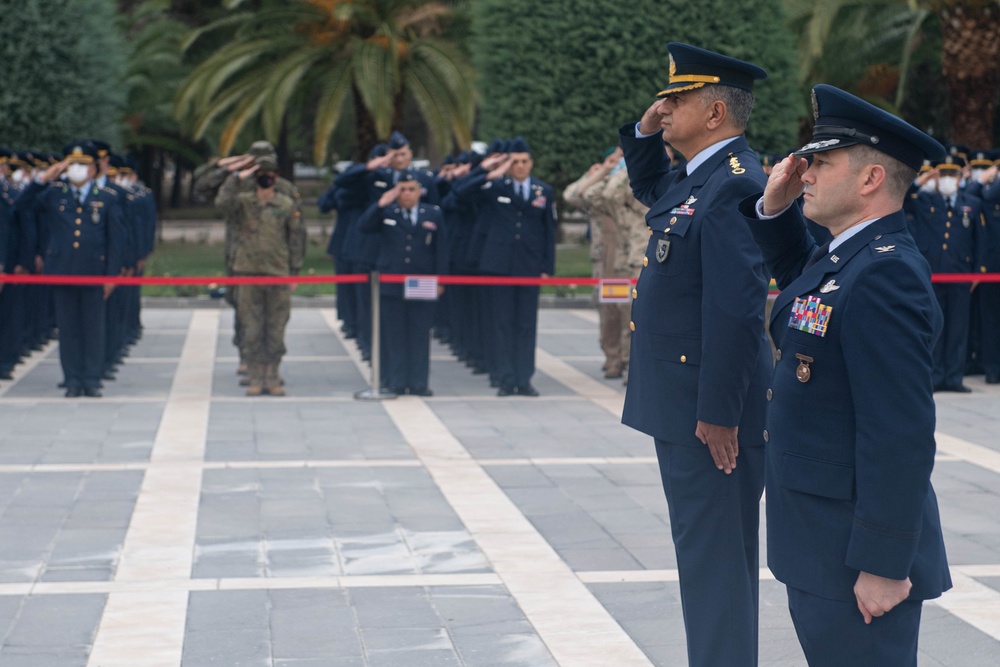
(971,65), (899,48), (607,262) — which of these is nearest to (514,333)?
(607,262)

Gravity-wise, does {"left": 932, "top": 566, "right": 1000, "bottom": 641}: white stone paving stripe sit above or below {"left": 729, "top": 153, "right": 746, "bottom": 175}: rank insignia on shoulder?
below

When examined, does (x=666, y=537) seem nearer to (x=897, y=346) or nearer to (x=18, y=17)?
(x=897, y=346)

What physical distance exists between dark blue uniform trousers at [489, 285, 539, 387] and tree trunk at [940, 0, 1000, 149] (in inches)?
444

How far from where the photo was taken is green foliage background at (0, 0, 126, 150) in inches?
1066

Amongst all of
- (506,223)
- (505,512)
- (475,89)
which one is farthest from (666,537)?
(475,89)

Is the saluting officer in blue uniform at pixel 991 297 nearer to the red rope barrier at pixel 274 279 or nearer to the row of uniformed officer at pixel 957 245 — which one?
the row of uniformed officer at pixel 957 245

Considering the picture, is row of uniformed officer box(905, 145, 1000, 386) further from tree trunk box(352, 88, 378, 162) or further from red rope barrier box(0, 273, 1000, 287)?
tree trunk box(352, 88, 378, 162)

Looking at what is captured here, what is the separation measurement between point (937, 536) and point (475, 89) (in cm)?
2155

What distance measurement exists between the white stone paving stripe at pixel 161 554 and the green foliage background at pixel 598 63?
12.5 meters

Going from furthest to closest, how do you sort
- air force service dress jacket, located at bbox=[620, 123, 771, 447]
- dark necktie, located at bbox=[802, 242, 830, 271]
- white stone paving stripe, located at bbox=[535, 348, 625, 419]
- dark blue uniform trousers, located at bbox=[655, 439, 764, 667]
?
white stone paving stripe, located at bbox=[535, 348, 625, 419], dark blue uniform trousers, located at bbox=[655, 439, 764, 667], air force service dress jacket, located at bbox=[620, 123, 771, 447], dark necktie, located at bbox=[802, 242, 830, 271]

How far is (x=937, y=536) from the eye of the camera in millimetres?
3361

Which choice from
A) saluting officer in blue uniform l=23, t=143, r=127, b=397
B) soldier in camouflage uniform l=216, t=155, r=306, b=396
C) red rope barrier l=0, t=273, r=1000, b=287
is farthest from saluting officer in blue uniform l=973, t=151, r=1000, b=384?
saluting officer in blue uniform l=23, t=143, r=127, b=397

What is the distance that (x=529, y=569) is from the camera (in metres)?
6.38

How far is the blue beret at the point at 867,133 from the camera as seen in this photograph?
10.7 ft
